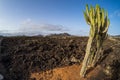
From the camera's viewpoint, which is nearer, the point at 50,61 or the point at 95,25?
the point at 95,25

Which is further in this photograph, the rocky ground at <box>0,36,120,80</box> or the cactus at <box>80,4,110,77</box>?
the rocky ground at <box>0,36,120,80</box>

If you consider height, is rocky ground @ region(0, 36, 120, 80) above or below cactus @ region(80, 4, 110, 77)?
below

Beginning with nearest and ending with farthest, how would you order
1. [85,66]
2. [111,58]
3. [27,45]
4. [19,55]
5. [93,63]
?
[85,66]
[93,63]
[111,58]
[19,55]
[27,45]

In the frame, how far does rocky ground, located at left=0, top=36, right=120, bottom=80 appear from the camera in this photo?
29.0 ft

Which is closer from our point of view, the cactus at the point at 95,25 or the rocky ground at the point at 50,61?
the cactus at the point at 95,25

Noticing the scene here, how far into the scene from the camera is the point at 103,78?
335 inches

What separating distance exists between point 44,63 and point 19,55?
162cm

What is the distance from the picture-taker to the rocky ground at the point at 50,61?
8.84 m

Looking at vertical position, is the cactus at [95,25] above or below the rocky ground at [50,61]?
above

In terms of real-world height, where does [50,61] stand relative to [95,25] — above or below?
below

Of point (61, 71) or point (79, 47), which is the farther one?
point (79, 47)

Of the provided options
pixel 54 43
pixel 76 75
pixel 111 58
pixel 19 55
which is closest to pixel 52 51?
pixel 54 43

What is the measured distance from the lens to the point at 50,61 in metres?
9.91

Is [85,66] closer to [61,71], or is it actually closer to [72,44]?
[61,71]
